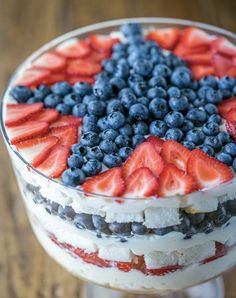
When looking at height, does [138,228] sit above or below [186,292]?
above

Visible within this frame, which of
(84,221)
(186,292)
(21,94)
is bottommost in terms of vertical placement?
(186,292)

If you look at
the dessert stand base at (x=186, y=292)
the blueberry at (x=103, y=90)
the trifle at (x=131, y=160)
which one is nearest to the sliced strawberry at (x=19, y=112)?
the trifle at (x=131, y=160)

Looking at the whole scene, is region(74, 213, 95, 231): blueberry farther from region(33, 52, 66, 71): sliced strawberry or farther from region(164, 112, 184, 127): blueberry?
region(33, 52, 66, 71): sliced strawberry

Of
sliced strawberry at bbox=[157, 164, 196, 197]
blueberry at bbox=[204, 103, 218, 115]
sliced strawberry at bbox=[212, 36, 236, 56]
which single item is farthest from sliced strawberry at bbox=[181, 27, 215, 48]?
sliced strawberry at bbox=[157, 164, 196, 197]

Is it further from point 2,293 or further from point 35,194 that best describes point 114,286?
point 2,293

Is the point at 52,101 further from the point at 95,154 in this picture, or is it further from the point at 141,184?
the point at 141,184

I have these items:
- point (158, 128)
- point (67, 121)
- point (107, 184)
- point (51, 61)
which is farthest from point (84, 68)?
point (107, 184)

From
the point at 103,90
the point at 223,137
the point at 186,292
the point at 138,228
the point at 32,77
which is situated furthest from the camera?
the point at 186,292

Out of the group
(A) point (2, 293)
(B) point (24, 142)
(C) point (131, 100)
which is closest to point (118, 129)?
(C) point (131, 100)
